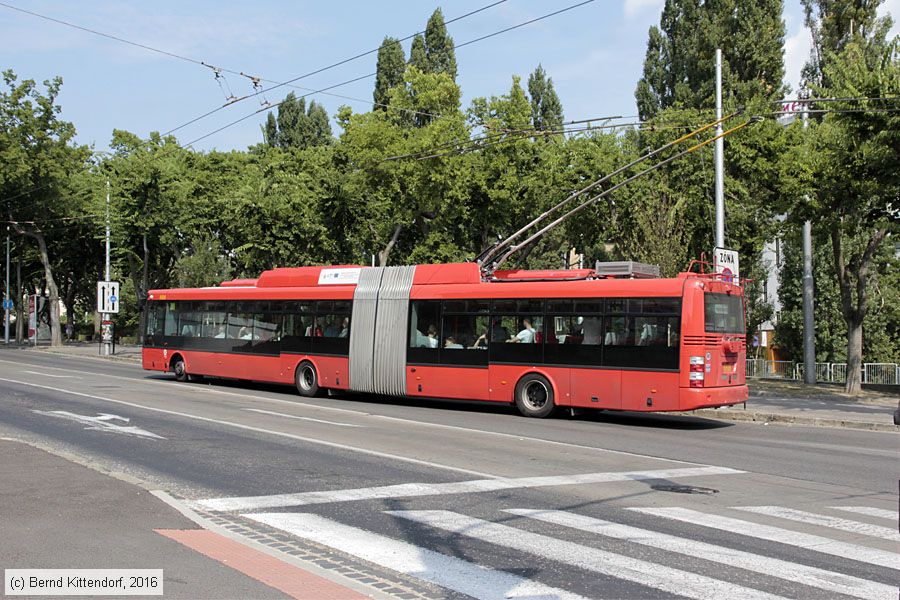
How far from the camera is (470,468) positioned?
11.0 meters

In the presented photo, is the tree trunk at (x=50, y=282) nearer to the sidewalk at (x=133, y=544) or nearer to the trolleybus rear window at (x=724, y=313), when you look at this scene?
the trolleybus rear window at (x=724, y=313)

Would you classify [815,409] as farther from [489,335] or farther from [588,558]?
[588,558]

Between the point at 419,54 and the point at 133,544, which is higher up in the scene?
the point at 419,54

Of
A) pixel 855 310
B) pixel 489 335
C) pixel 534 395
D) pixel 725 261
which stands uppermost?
pixel 725 261

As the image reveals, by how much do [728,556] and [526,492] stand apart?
116 inches

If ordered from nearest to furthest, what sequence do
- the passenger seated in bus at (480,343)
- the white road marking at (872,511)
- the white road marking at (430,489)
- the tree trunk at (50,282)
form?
the white road marking at (872,511) → the white road marking at (430,489) → the passenger seated in bus at (480,343) → the tree trunk at (50,282)

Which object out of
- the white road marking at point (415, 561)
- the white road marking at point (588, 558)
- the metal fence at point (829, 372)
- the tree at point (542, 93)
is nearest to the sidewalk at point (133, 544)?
the white road marking at point (415, 561)

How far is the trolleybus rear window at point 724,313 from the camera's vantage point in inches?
658

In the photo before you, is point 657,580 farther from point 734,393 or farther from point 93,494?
point 734,393

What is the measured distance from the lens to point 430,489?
952 cm

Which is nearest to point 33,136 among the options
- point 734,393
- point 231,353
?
point 231,353

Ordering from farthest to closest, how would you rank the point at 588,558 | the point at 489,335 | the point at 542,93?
the point at 542,93, the point at 489,335, the point at 588,558

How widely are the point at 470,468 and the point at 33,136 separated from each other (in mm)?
48266

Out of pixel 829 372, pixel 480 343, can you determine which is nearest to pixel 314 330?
pixel 480 343
